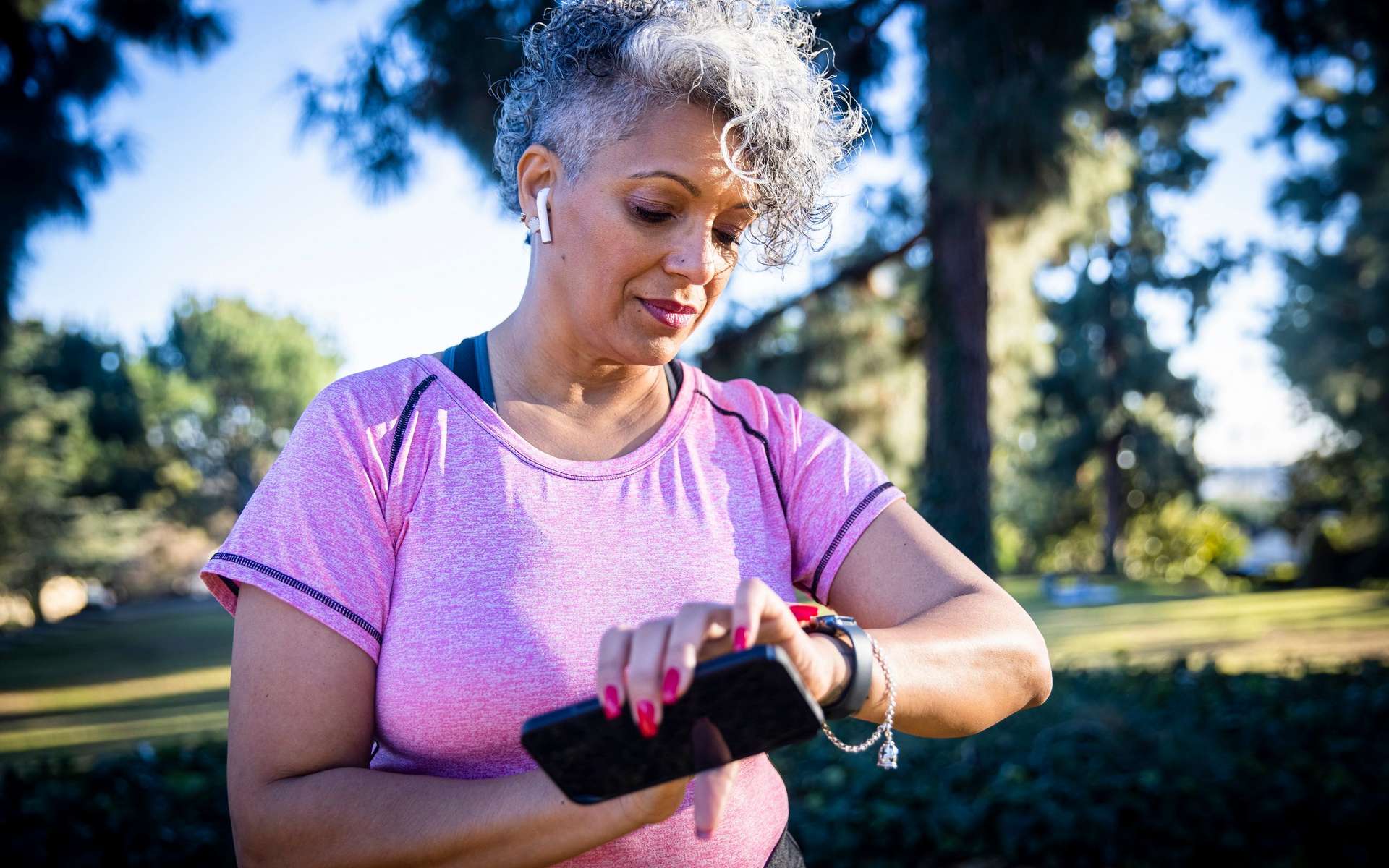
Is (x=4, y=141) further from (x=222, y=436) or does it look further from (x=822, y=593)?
(x=222, y=436)

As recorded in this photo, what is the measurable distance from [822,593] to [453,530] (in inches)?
23.6

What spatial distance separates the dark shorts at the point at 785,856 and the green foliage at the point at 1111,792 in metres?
2.57

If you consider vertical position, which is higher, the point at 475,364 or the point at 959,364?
the point at 475,364

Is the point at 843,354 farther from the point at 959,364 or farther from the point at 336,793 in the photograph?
the point at 336,793

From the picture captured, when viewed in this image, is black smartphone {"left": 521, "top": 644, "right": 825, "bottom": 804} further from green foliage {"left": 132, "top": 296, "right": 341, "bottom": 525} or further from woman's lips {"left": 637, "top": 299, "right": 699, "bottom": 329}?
green foliage {"left": 132, "top": 296, "right": 341, "bottom": 525}

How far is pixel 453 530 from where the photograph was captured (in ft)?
4.28

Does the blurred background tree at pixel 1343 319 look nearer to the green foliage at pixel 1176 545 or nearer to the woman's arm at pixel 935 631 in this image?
the green foliage at pixel 1176 545

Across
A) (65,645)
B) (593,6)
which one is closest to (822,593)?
(593,6)

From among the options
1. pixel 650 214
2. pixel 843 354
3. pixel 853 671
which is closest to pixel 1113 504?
pixel 843 354

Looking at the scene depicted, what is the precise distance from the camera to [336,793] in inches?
45.0

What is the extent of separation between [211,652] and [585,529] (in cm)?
1692

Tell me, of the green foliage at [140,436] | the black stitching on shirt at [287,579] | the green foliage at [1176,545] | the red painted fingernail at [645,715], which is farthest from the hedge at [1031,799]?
the green foliage at [1176,545]

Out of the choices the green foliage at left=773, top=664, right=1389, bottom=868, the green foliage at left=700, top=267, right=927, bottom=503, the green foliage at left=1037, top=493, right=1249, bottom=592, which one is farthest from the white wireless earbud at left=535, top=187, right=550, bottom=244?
the green foliage at left=1037, top=493, right=1249, bottom=592

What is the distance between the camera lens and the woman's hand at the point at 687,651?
2.98 feet
